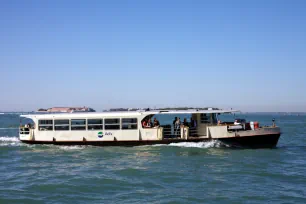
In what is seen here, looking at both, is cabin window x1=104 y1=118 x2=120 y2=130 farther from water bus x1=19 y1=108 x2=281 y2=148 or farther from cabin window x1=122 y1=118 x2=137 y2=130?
cabin window x1=122 y1=118 x2=137 y2=130

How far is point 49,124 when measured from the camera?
28.4m

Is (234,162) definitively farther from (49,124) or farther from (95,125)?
(49,124)

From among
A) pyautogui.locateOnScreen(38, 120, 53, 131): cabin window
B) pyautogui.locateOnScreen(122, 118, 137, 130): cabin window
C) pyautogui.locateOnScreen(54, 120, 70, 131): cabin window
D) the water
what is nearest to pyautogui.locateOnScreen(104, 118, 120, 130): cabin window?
pyautogui.locateOnScreen(122, 118, 137, 130): cabin window

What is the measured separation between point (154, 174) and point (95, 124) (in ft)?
34.8

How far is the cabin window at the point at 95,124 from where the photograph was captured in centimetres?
2739

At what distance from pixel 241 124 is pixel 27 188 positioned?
635 inches

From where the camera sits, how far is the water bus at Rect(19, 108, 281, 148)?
25750 millimetres

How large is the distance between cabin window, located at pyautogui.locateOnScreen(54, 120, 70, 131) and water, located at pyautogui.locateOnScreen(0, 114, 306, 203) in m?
1.95

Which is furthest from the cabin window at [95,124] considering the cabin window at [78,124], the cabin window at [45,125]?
the cabin window at [45,125]

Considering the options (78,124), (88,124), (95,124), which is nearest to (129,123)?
(95,124)

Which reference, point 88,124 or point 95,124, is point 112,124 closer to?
point 95,124

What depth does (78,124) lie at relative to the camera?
27766mm

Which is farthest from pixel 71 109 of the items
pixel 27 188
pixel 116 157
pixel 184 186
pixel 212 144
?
pixel 184 186

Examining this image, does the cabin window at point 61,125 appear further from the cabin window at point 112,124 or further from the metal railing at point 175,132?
the metal railing at point 175,132
